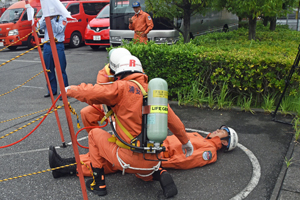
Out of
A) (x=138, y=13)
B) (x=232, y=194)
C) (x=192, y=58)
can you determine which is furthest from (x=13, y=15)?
(x=232, y=194)

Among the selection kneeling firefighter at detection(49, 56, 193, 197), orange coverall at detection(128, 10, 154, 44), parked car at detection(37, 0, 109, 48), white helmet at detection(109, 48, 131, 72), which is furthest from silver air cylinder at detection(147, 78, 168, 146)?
parked car at detection(37, 0, 109, 48)

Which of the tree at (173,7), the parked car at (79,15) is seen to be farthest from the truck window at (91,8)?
the tree at (173,7)

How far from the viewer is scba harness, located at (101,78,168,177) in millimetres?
2672

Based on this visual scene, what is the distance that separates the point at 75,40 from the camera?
47.0ft

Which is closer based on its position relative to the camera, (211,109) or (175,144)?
(175,144)

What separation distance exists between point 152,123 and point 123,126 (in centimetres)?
33

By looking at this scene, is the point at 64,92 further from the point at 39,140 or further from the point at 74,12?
the point at 74,12

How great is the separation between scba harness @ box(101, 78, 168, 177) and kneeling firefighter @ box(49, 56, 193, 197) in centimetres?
2

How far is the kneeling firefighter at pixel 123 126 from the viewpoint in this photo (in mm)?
2650

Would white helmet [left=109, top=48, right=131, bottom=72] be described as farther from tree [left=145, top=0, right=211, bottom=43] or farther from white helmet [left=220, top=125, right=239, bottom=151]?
tree [left=145, top=0, right=211, bottom=43]

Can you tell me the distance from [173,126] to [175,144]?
2.71 feet

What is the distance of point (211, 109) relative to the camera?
5.50 meters

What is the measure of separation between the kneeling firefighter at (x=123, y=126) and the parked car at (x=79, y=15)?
37.7 feet

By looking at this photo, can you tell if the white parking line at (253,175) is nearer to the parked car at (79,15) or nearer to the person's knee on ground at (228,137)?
the person's knee on ground at (228,137)
